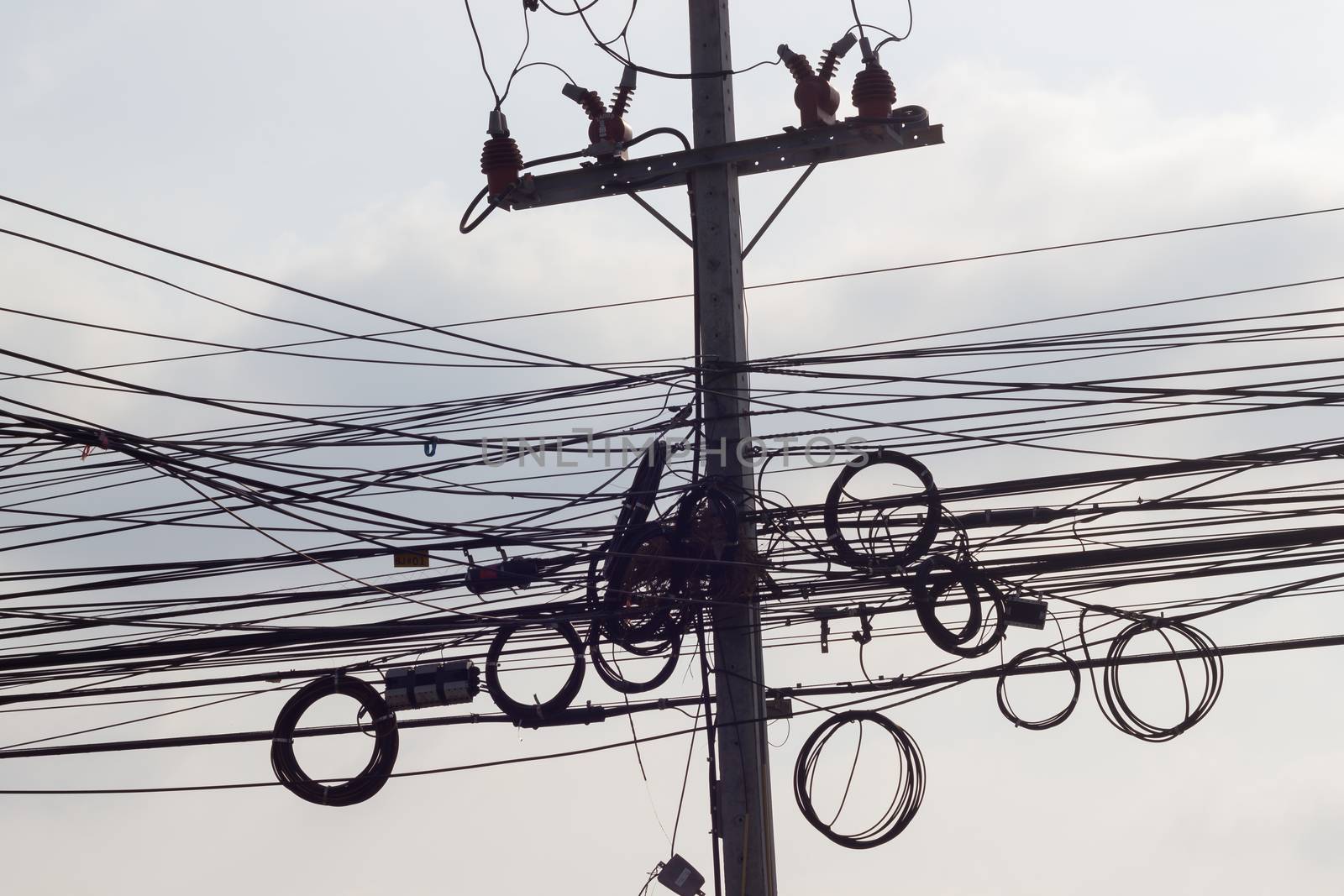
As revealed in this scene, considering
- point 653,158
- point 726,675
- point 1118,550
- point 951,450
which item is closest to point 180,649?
point 726,675

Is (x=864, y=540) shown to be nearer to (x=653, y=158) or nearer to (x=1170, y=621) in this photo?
(x=1170, y=621)

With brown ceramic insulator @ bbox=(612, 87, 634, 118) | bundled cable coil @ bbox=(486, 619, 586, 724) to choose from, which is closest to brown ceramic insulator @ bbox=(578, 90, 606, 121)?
brown ceramic insulator @ bbox=(612, 87, 634, 118)

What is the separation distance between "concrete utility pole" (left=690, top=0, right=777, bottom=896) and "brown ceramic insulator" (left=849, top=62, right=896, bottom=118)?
2.76 feet

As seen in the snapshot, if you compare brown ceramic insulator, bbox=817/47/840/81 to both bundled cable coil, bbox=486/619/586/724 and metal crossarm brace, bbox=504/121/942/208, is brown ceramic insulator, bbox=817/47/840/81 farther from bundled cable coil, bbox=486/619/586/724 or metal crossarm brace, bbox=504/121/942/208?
bundled cable coil, bbox=486/619/586/724

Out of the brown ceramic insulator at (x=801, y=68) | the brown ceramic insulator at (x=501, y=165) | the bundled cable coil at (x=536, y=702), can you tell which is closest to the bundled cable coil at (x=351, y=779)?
the bundled cable coil at (x=536, y=702)

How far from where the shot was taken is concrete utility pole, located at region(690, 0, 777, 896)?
8.40 meters

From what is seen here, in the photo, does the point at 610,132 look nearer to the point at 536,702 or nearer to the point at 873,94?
the point at 873,94

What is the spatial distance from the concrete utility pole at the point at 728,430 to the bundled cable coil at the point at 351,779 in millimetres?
2287

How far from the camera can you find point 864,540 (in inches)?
350

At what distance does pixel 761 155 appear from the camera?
9.14 m

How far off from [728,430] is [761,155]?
1.79 m

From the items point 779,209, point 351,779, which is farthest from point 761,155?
point 351,779

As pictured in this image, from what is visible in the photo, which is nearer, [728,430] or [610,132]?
[728,430]

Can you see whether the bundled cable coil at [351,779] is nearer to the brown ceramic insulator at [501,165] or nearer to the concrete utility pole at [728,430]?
the concrete utility pole at [728,430]
